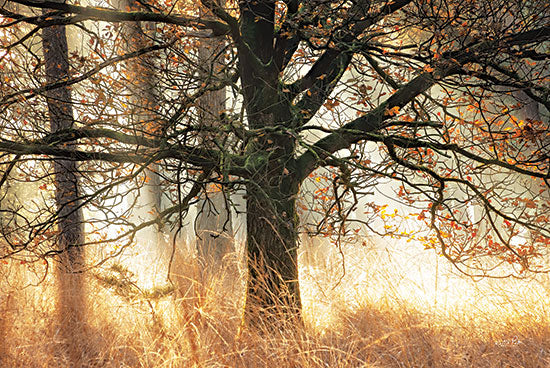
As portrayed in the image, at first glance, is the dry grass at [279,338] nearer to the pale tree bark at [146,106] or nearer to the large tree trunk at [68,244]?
the large tree trunk at [68,244]

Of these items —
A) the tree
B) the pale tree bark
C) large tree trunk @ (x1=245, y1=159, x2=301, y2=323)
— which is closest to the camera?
Answer: the tree

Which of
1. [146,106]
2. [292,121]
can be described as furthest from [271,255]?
[146,106]

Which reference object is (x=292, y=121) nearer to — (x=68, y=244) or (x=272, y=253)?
(x=272, y=253)

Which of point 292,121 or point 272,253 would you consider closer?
point 292,121

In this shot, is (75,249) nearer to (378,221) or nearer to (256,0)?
(256,0)

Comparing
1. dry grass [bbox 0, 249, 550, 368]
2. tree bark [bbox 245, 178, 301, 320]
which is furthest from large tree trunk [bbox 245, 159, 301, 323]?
dry grass [bbox 0, 249, 550, 368]

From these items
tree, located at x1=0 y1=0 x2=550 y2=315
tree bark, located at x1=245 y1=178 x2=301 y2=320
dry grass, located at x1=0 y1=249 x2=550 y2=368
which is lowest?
dry grass, located at x1=0 y1=249 x2=550 y2=368

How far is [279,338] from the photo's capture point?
5.42 m

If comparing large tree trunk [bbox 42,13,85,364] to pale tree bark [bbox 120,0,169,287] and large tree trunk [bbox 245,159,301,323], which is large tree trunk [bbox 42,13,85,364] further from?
large tree trunk [bbox 245,159,301,323]

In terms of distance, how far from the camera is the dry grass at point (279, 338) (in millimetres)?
5137

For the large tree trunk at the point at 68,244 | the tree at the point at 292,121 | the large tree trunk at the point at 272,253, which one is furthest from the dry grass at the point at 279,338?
the tree at the point at 292,121

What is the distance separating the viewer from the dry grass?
514cm

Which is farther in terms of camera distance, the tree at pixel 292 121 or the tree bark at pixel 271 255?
the tree bark at pixel 271 255

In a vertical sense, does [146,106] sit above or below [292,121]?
above
